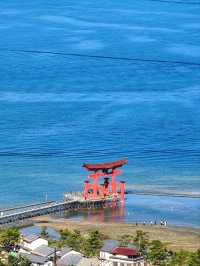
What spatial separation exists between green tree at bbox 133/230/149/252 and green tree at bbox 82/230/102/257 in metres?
1.03

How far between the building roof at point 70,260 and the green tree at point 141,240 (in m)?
1.75

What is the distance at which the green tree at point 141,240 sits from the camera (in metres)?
34.7

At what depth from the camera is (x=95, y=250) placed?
34.5 meters

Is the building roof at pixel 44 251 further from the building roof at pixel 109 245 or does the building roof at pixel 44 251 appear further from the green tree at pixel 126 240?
the green tree at pixel 126 240

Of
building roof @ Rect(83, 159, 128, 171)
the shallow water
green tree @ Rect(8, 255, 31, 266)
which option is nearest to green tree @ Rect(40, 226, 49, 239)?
green tree @ Rect(8, 255, 31, 266)

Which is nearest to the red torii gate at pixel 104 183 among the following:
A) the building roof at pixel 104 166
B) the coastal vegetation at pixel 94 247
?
the building roof at pixel 104 166

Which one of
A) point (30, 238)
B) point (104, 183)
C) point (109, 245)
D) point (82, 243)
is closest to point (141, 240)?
point (109, 245)

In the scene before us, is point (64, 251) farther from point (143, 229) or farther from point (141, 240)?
point (143, 229)

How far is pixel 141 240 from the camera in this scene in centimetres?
3538

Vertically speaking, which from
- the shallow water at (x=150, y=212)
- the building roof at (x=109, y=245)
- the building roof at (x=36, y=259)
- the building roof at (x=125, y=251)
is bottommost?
the building roof at (x=36, y=259)

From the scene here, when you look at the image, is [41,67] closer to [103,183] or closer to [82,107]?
[82,107]

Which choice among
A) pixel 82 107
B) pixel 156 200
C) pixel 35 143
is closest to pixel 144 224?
pixel 156 200

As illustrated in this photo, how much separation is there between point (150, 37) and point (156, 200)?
3546 centimetres

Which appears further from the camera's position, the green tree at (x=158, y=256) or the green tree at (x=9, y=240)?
the green tree at (x=9, y=240)
